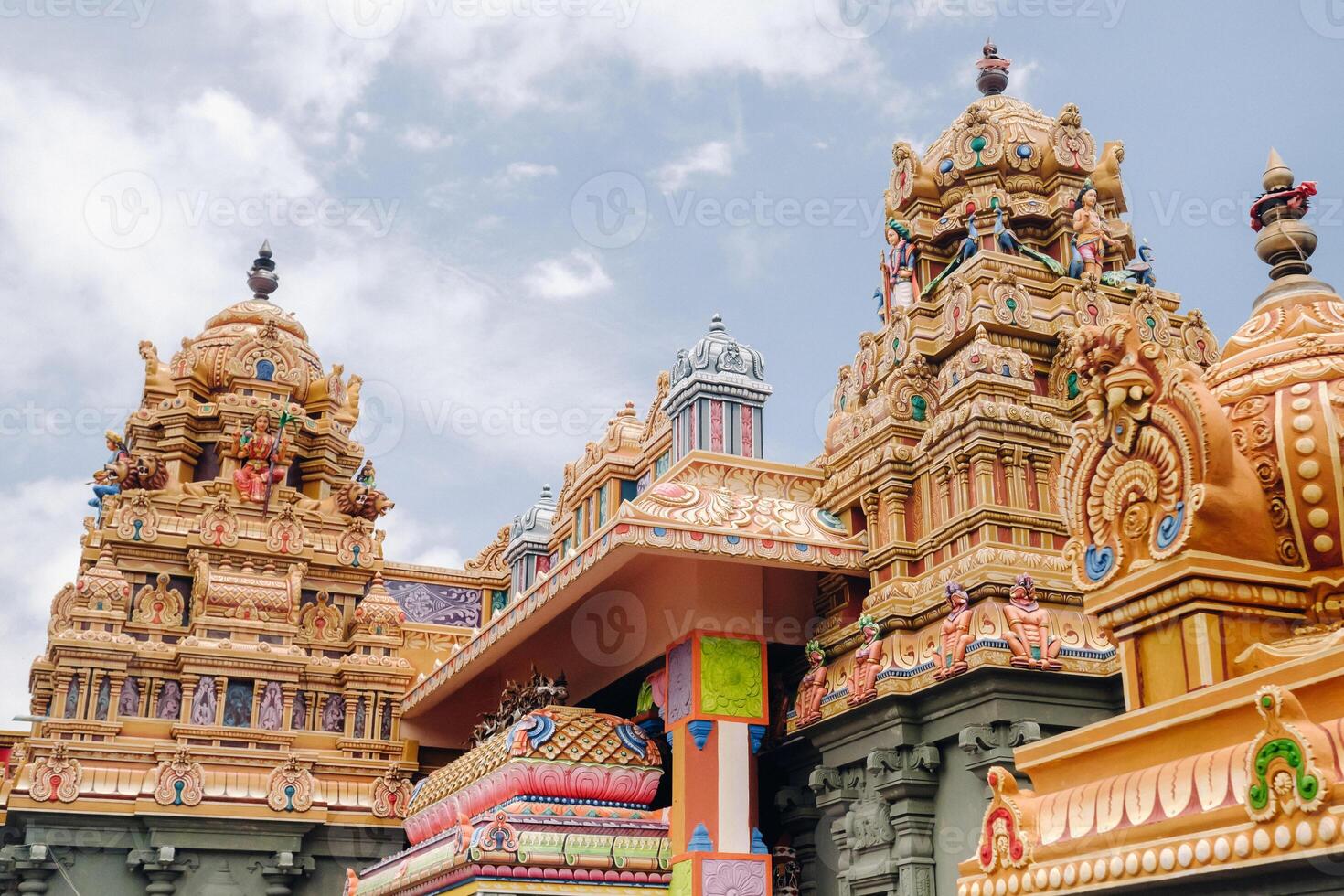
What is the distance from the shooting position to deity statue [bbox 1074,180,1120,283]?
1554 centimetres

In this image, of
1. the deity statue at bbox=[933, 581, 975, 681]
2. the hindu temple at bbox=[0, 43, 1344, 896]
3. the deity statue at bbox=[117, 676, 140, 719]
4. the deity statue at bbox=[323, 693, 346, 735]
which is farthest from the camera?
the deity statue at bbox=[323, 693, 346, 735]

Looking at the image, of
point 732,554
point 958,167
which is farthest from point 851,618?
point 958,167

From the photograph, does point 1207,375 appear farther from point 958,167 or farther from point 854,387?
point 958,167

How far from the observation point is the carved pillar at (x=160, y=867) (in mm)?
19953

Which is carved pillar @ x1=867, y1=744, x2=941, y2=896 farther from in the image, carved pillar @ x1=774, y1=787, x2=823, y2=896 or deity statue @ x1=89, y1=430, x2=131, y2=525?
deity statue @ x1=89, y1=430, x2=131, y2=525

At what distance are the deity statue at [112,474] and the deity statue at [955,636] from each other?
A: 1629 cm

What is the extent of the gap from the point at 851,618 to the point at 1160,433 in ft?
24.5

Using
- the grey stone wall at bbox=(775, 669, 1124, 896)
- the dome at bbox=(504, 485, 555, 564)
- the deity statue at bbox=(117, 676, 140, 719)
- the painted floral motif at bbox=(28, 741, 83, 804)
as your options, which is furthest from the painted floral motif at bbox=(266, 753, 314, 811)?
the grey stone wall at bbox=(775, 669, 1124, 896)

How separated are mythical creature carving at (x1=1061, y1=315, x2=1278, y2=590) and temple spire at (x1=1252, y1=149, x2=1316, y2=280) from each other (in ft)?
4.06

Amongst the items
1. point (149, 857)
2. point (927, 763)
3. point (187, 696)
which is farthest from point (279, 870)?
point (927, 763)

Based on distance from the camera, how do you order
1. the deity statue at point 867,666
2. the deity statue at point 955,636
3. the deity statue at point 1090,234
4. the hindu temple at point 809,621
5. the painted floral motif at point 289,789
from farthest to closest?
1. the painted floral motif at point 289,789
2. the deity statue at point 1090,234
3. the deity statue at point 867,666
4. the deity statue at point 955,636
5. the hindu temple at point 809,621

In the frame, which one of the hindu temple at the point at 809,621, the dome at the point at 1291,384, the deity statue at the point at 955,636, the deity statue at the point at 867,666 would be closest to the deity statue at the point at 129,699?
the hindu temple at the point at 809,621

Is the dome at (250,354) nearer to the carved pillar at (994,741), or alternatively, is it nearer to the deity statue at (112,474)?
the deity statue at (112,474)

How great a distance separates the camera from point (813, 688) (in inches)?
572
